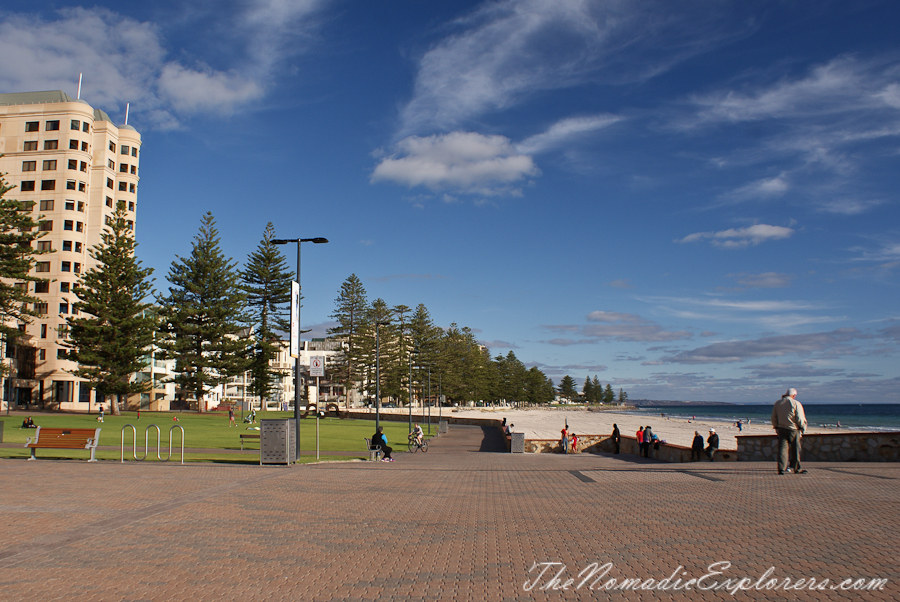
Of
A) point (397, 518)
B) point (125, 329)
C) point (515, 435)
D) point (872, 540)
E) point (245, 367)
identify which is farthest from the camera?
point (245, 367)

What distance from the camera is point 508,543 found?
21.6 feet

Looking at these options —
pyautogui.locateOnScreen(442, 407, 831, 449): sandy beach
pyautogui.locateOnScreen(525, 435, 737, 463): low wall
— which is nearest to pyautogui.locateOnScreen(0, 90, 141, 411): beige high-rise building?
pyautogui.locateOnScreen(442, 407, 831, 449): sandy beach

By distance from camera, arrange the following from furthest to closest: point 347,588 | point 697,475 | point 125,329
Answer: point 125,329 < point 697,475 < point 347,588

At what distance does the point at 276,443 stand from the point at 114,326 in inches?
1331

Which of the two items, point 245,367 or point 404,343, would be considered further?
point 404,343

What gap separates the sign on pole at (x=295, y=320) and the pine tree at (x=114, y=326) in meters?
30.8

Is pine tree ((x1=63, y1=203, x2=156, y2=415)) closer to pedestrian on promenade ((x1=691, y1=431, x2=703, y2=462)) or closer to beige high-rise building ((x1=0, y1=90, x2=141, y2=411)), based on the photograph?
beige high-rise building ((x1=0, y1=90, x2=141, y2=411))

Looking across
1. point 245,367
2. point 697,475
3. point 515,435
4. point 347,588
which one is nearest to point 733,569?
point 347,588

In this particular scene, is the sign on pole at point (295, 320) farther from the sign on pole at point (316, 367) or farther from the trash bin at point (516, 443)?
the trash bin at point (516, 443)

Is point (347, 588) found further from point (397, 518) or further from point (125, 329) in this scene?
point (125, 329)

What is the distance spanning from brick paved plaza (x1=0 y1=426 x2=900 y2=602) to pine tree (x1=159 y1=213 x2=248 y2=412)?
4246cm

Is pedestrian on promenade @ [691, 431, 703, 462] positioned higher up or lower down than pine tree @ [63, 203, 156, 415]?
lower down

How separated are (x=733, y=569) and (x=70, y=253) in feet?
219

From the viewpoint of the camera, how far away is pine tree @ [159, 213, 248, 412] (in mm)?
52250
